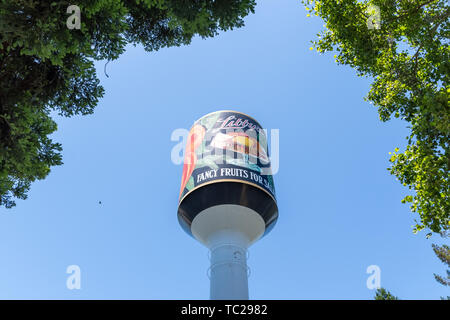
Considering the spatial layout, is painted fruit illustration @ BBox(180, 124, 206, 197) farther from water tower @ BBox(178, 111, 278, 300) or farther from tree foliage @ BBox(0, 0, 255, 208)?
tree foliage @ BBox(0, 0, 255, 208)

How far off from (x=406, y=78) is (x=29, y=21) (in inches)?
381

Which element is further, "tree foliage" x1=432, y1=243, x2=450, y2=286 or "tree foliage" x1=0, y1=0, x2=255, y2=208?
"tree foliage" x1=432, y1=243, x2=450, y2=286

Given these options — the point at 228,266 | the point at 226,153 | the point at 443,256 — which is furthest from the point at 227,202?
the point at 443,256

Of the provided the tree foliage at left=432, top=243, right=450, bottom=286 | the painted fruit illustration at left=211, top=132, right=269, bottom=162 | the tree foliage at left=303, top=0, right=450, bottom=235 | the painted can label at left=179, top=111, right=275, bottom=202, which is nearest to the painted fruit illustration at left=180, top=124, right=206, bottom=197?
the painted can label at left=179, top=111, right=275, bottom=202

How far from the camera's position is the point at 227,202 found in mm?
14547

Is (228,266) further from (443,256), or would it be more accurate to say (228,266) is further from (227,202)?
(443,256)

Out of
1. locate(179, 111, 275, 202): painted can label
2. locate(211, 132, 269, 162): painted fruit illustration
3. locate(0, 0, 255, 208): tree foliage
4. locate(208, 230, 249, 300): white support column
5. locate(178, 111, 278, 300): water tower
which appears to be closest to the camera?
locate(0, 0, 255, 208): tree foliage

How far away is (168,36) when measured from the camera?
9.68 metres

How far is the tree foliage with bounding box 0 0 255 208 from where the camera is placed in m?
5.82

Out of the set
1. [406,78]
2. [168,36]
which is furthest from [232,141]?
[406,78]

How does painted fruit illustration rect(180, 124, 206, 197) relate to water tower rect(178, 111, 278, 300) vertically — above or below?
above

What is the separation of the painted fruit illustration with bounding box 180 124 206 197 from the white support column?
330 cm
